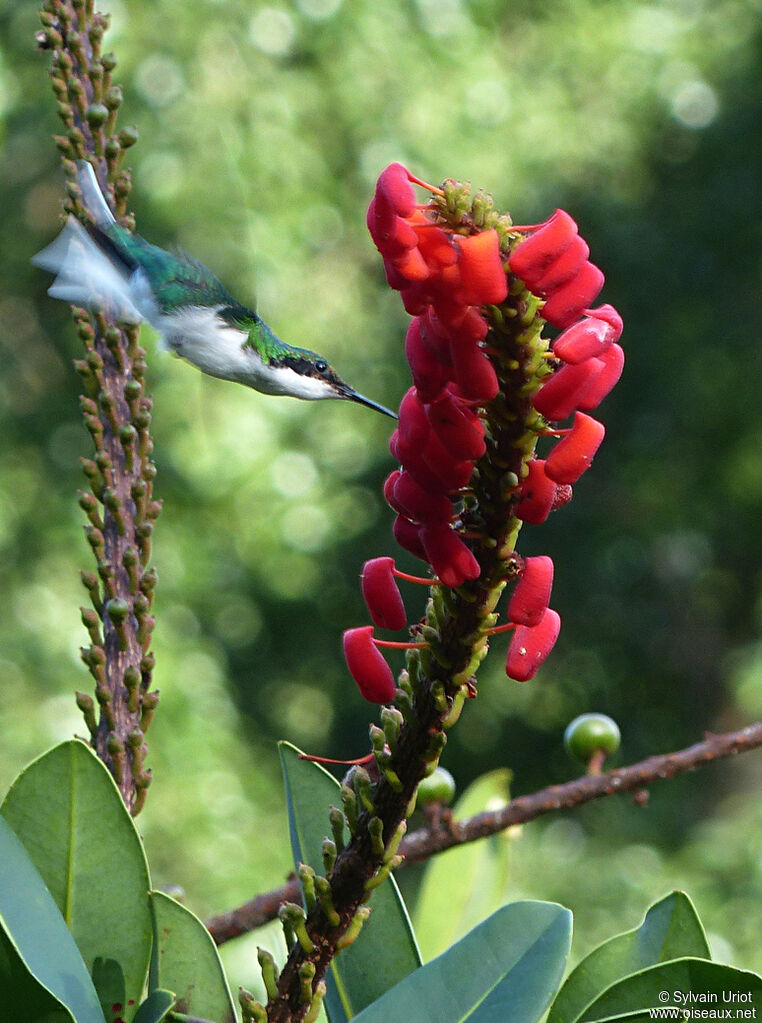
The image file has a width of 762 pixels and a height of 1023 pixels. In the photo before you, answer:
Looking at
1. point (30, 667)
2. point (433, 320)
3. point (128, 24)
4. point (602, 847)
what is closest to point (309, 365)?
point (433, 320)

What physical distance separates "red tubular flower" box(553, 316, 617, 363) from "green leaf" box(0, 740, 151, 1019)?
43 centimetres

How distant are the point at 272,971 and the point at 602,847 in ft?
22.5

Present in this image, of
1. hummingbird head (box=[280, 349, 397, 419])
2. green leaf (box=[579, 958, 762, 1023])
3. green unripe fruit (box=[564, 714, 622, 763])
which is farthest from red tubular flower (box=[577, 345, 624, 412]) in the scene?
hummingbird head (box=[280, 349, 397, 419])

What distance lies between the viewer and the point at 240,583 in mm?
7191

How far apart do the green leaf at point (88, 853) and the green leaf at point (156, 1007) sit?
63 millimetres

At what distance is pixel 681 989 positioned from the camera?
0.74m

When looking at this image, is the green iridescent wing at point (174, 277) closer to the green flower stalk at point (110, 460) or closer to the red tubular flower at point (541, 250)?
the green flower stalk at point (110, 460)

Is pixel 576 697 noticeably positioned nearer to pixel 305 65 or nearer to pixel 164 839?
pixel 164 839

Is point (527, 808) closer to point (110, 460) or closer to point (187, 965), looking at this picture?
point (187, 965)

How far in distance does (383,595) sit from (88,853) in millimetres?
277

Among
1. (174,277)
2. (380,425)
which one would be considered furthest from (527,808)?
(380,425)

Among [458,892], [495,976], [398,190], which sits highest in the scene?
[398,190]

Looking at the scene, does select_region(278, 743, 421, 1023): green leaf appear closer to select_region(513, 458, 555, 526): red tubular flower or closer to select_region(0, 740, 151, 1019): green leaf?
select_region(0, 740, 151, 1019): green leaf

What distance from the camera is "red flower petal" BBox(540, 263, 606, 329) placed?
721mm
